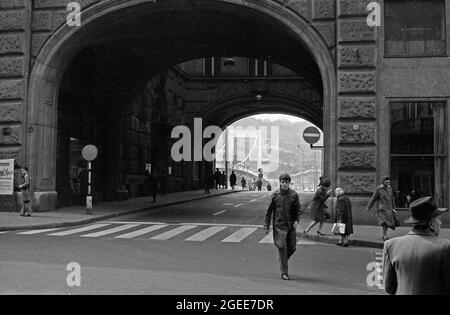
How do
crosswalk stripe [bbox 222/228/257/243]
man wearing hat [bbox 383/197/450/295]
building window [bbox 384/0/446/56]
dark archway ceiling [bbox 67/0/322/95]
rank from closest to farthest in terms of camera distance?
1. man wearing hat [bbox 383/197/450/295]
2. crosswalk stripe [bbox 222/228/257/243]
3. building window [bbox 384/0/446/56]
4. dark archway ceiling [bbox 67/0/322/95]

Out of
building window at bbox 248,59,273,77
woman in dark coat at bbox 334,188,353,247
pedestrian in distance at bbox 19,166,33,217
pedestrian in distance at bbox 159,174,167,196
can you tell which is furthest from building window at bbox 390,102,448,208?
building window at bbox 248,59,273,77

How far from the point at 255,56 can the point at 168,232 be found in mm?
12963

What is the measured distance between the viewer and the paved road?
755 cm

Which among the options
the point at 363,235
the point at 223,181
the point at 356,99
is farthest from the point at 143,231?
the point at 223,181

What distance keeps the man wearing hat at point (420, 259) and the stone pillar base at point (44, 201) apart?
1670cm

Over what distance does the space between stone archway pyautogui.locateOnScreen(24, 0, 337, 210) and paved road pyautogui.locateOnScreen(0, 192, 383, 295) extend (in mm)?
3990

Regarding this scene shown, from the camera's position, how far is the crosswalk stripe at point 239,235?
13578 millimetres

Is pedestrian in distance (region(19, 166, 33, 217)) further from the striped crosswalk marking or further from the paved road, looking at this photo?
the striped crosswalk marking

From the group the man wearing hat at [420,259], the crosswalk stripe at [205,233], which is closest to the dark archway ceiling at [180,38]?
the crosswalk stripe at [205,233]

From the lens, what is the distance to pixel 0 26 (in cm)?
1912

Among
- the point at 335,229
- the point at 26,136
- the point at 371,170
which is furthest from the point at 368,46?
the point at 26,136

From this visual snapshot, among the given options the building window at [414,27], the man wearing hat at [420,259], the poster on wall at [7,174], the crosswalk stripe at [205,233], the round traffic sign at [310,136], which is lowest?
the crosswalk stripe at [205,233]

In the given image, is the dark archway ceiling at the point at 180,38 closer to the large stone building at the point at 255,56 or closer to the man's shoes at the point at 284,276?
the large stone building at the point at 255,56

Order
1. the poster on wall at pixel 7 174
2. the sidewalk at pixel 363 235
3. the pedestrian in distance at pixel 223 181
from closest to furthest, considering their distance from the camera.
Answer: the sidewalk at pixel 363 235, the poster on wall at pixel 7 174, the pedestrian in distance at pixel 223 181
